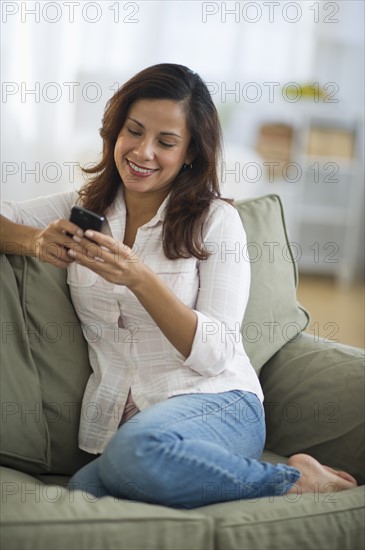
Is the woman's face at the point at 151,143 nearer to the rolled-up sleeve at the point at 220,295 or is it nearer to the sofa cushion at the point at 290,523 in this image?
the rolled-up sleeve at the point at 220,295

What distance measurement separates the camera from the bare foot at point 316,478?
1631mm

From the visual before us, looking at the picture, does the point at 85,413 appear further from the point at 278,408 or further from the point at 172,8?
the point at 172,8

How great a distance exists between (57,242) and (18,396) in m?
0.31

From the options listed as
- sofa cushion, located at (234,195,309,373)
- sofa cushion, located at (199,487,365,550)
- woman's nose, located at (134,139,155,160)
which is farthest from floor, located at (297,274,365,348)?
sofa cushion, located at (199,487,365,550)

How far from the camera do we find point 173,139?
1.75 m

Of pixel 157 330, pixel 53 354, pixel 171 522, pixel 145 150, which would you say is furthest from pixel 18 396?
pixel 145 150

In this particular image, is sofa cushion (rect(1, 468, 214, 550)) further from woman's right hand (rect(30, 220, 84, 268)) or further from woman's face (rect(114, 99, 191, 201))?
woman's face (rect(114, 99, 191, 201))

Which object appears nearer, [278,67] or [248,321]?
[248,321]

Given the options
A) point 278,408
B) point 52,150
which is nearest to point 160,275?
point 278,408

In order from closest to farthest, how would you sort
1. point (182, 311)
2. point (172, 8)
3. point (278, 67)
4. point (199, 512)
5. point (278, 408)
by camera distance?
point (199, 512) → point (182, 311) → point (278, 408) → point (172, 8) → point (278, 67)

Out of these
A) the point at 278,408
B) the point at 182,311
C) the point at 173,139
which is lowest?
the point at 278,408

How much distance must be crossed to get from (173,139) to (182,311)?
14.6 inches

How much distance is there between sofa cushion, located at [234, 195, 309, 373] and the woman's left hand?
0.37 meters

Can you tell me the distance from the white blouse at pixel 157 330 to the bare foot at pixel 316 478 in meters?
0.17
